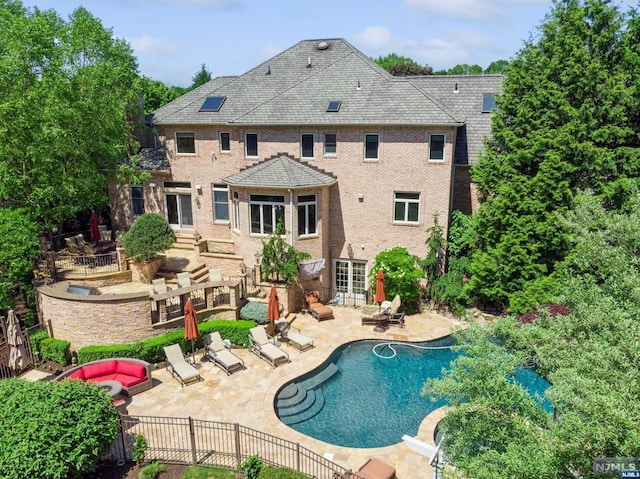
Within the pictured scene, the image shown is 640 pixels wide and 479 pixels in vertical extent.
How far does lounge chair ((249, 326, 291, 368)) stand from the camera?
64.6ft

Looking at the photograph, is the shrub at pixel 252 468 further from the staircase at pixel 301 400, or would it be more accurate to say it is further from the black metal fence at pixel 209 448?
the staircase at pixel 301 400

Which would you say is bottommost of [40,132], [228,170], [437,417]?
[437,417]

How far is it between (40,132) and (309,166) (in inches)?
554

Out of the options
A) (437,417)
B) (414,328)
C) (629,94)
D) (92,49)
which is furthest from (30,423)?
(629,94)

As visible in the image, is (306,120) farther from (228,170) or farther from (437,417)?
(437,417)

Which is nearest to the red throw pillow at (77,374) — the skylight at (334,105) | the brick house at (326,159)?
the brick house at (326,159)

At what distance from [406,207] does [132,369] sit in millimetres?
16207

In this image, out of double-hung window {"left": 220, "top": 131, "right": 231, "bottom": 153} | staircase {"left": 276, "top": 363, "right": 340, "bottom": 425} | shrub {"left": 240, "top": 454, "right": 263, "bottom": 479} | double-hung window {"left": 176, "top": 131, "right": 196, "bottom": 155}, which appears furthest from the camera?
double-hung window {"left": 176, "top": 131, "right": 196, "bottom": 155}

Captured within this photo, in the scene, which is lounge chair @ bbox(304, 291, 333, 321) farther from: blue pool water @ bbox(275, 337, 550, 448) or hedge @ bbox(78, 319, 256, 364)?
hedge @ bbox(78, 319, 256, 364)

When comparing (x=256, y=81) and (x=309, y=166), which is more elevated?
(x=256, y=81)

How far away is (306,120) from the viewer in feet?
83.5

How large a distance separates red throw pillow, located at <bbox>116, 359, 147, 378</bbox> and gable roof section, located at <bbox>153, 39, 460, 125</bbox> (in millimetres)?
14841

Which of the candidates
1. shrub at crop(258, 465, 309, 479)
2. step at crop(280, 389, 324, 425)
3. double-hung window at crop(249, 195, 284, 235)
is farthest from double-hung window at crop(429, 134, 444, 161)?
shrub at crop(258, 465, 309, 479)

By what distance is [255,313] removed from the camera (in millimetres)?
22375
